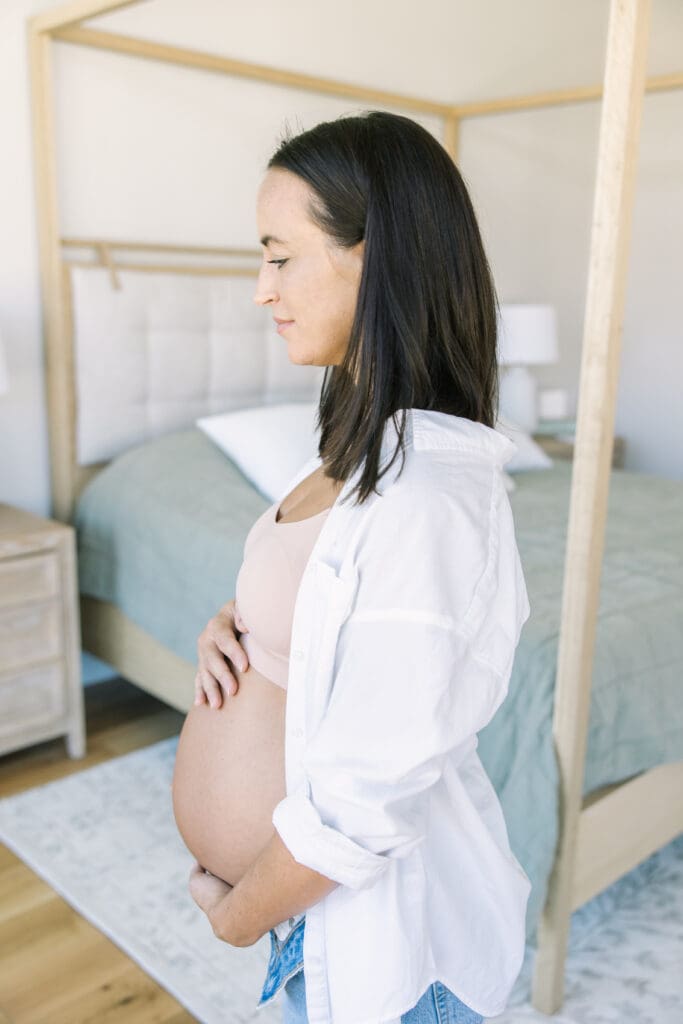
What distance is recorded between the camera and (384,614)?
2.35ft

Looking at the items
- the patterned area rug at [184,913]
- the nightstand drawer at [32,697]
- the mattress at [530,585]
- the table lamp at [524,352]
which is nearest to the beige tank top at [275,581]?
the mattress at [530,585]

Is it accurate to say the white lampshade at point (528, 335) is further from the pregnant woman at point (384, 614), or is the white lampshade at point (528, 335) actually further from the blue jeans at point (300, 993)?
the blue jeans at point (300, 993)

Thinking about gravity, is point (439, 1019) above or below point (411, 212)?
below

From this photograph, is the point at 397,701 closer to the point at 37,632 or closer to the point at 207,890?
the point at 207,890

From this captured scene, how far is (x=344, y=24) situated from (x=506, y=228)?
3.33ft

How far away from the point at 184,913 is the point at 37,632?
2.65 ft

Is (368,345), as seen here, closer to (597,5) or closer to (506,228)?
(506,228)

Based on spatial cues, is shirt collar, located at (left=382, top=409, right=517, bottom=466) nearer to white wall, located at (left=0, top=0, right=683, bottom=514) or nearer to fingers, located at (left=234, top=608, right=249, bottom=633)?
fingers, located at (left=234, top=608, right=249, bottom=633)

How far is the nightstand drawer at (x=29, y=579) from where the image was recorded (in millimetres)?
2305

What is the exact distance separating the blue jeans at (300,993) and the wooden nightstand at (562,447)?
2.82 metres

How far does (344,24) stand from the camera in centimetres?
317

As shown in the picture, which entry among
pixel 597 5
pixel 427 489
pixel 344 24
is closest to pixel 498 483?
pixel 427 489

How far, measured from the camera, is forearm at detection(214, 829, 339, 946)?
2.53 feet

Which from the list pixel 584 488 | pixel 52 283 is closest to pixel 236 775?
pixel 584 488
